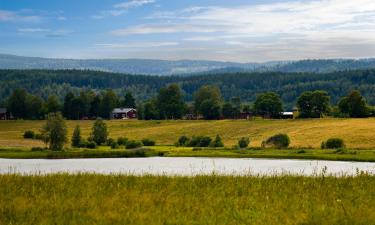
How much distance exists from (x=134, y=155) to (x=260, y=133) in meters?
41.5

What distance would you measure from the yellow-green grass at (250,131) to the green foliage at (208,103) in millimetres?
22263

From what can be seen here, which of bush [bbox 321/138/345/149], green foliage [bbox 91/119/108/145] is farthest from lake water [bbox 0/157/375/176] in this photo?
green foliage [bbox 91/119/108/145]

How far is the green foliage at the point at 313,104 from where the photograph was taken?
513ft

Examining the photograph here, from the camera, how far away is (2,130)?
158 m

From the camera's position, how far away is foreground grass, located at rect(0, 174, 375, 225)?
15.8 meters

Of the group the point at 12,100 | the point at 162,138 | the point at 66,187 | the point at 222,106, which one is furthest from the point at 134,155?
the point at 12,100

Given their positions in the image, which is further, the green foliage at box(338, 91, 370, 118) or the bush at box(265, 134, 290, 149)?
the green foliage at box(338, 91, 370, 118)

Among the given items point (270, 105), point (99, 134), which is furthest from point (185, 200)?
Answer: point (270, 105)

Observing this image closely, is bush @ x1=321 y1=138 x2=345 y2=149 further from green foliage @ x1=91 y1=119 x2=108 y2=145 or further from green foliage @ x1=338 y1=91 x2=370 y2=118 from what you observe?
green foliage @ x1=338 y1=91 x2=370 y2=118

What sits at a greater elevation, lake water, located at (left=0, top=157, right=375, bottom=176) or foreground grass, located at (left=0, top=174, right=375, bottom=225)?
foreground grass, located at (left=0, top=174, right=375, bottom=225)

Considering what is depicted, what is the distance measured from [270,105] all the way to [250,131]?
138 ft

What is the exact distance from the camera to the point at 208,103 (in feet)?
582

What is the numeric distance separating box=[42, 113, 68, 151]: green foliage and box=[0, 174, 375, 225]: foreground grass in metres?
72.9

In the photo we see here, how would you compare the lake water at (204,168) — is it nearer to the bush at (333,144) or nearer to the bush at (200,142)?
the bush at (333,144)
